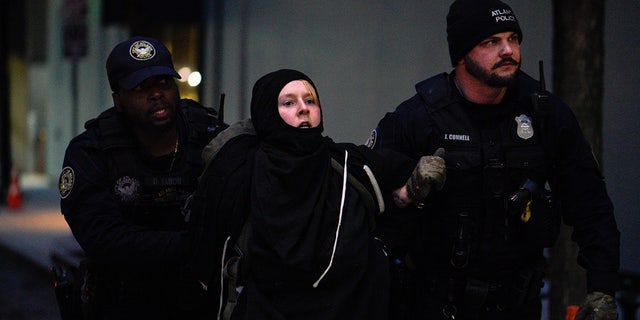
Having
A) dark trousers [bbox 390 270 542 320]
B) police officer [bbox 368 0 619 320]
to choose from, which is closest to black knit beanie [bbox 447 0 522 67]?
police officer [bbox 368 0 619 320]

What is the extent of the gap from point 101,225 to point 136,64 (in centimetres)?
72

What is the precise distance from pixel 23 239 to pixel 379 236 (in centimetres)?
972

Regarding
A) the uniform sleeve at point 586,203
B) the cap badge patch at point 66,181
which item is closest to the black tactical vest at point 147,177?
the cap badge patch at point 66,181

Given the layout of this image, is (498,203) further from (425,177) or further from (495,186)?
(425,177)

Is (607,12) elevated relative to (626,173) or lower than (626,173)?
elevated

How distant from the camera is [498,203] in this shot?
155 inches

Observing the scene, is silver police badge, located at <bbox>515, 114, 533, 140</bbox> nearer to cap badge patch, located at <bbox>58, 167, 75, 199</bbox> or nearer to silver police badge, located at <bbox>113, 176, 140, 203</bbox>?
silver police badge, located at <bbox>113, 176, 140, 203</bbox>

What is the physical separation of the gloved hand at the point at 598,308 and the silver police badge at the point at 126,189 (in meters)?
1.90

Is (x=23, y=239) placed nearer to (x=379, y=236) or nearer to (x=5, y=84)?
(x=5, y=84)

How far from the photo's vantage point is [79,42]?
12.5 m

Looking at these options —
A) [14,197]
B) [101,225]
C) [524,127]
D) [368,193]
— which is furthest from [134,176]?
[14,197]

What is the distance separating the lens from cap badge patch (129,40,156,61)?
4324mm

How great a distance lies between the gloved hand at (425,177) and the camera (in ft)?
11.6

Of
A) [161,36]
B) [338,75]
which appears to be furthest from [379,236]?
[161,36]
